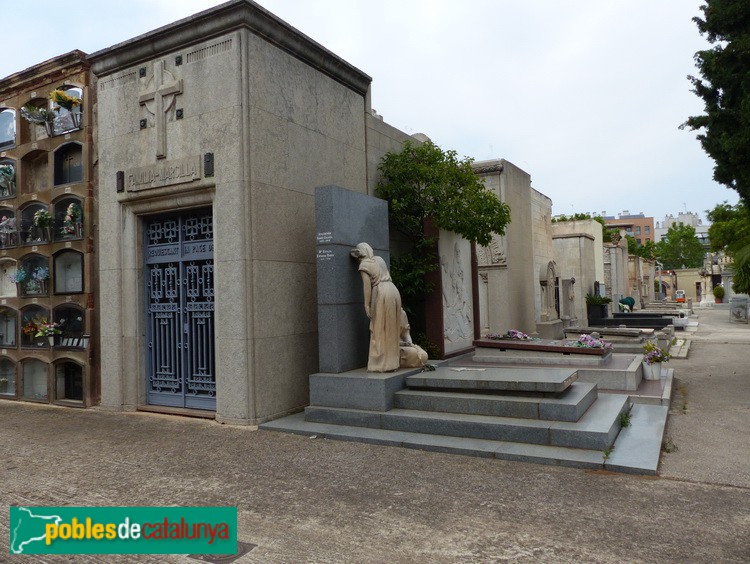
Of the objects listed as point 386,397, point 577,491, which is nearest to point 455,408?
point 386,397

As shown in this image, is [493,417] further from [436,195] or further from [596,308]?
[596,308]

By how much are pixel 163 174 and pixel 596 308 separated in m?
19.6

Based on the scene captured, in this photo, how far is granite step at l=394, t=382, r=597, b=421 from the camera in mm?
5926

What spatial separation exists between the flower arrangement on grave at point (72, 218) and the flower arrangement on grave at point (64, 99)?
155 centimetres

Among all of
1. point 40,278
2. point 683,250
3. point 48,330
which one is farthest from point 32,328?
point 683,250

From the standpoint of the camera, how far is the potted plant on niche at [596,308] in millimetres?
22719

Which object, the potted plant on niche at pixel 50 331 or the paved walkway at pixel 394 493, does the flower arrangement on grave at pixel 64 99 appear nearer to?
the potted plant on niche at pixel 50 331

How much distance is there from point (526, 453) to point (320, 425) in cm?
255

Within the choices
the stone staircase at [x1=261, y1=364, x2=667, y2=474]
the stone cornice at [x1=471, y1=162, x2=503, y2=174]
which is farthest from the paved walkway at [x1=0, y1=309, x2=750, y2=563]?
the stone cornice at [x1=471, y1=162, x2=503, y2=174]

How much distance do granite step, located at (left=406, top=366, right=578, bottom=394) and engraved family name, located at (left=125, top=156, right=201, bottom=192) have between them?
3958 millimetres

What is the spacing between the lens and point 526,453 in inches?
211

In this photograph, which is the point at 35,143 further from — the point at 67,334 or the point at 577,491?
the point at 577,491

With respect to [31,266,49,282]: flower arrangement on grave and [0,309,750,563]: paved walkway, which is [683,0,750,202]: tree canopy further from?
[31,266,49,282]: flower arrangement on grave

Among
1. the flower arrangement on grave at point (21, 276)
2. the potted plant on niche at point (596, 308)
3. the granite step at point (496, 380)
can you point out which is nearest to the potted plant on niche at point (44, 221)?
the flower arrangement on grave at point (21, 276)
